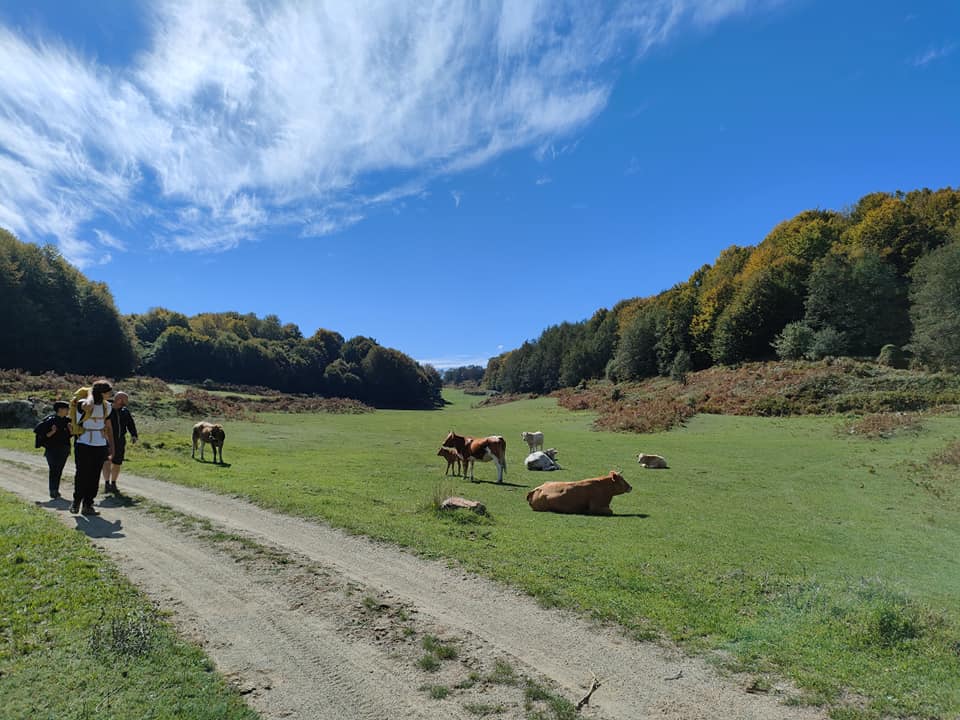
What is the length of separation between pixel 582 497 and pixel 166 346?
11479 cm

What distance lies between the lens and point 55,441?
14070 millimetres

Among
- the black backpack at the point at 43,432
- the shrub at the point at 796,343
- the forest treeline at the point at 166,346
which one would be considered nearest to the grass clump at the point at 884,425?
the shrub at the point at 796,343

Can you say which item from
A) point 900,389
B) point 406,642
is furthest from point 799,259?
point 406,642

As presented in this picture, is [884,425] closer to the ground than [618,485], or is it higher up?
higher up

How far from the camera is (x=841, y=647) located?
22.0ft

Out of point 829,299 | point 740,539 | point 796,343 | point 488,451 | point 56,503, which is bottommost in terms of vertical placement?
point 740,539

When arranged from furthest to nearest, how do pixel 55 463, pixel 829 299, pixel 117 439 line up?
pixel 829 299, pixel 117 439, pixel 55 463

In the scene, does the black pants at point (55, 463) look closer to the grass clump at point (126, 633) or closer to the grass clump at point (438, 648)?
the grass clump at point (126, 633)

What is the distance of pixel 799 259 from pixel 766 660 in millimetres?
86545

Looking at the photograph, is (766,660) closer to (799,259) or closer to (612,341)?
(799,259)

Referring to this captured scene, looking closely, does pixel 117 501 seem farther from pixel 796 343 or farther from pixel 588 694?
pixel 796 343

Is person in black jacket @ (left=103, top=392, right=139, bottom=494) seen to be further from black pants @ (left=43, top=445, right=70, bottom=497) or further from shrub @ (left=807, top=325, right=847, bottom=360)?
shrub @ (left=807, top=325, right=847, bottom=360)

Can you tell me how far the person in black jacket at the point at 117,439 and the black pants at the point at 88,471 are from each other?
7.43 ft

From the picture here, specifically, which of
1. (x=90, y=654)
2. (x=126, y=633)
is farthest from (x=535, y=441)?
(x=90, y=654)
